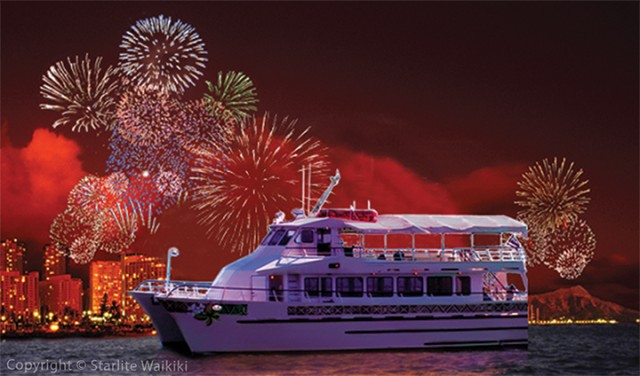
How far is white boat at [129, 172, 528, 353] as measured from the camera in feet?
150

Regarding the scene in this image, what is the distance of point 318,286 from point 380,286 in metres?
2.86

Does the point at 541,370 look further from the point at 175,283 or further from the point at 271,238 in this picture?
the point at 175,283

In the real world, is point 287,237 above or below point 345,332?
above

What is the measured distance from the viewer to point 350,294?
47562 mm

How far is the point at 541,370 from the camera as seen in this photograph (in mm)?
45281

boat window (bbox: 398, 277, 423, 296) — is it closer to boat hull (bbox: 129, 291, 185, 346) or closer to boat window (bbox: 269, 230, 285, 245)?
boat window (bbox: 269, 230, 285, 245)

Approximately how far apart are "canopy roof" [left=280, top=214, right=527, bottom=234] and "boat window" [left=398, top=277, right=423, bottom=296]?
2167 millimetres

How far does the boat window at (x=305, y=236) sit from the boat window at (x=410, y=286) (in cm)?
445

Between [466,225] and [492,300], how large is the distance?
11.9ft

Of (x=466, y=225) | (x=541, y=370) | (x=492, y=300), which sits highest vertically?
(x=466, y=225)

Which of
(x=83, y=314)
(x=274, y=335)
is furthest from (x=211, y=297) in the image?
(x=83, y=314)

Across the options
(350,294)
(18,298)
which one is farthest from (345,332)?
(18,298)

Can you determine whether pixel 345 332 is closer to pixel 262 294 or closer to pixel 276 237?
pixel 262 294

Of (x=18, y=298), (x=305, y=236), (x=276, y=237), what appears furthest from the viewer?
(x=18, y=298)
